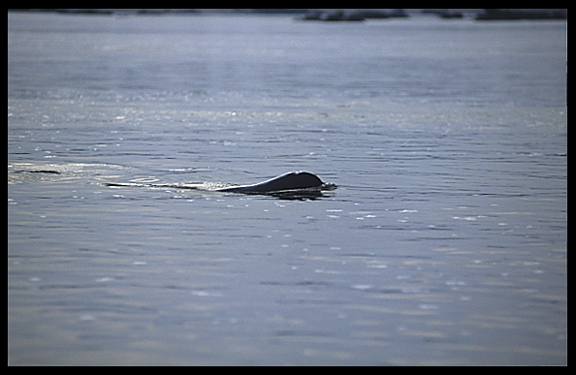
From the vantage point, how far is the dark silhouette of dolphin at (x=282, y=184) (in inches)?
850

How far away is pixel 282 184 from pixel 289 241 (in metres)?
4.91

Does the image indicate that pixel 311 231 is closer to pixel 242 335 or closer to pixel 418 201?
pixel 418 201

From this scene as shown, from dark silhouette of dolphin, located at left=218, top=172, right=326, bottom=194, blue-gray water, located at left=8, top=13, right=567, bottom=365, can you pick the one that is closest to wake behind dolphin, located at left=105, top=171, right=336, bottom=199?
dark silhouette of dolphin, located at left=218, top=172, right=326, bottom=194

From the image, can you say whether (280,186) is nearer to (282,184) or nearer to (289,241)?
(282,184)

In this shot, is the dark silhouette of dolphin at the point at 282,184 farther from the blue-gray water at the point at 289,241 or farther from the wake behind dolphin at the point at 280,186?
the blue-gray water at the point at 289,241

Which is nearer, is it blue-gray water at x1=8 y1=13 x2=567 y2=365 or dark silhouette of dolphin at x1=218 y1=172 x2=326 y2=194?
blue-gray water at x1=8 y1=13 x2=567 y2=365

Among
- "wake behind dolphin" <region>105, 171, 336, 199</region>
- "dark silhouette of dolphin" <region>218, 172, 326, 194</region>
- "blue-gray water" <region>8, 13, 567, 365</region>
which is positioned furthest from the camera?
"dark silhouette of dolphin" <region>218, 172, 326, 194</region>

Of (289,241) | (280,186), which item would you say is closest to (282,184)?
(280,186)

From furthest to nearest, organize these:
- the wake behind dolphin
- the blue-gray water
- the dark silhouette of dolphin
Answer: the dark silhouette of dolphin < the wake behind dolphin < the blue-gray water

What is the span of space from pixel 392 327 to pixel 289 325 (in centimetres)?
113

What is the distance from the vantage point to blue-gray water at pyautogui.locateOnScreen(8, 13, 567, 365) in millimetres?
12109

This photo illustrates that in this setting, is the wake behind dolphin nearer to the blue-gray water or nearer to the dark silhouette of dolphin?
the dark silhouette of dolphin

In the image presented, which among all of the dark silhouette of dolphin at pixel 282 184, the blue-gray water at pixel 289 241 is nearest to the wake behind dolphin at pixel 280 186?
the dark silhouette of dolphin at pixel 282 184
